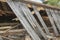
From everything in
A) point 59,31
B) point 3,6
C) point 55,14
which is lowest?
point 59,31

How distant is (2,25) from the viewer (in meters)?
7.23

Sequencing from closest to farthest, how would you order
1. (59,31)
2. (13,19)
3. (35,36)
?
1. (35,36)
2. (59,31)
3. (13,19)

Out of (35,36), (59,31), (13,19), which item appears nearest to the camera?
(35,36)

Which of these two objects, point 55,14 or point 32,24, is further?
point 55,14

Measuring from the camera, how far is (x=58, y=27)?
6254 mm

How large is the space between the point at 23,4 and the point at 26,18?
419mm

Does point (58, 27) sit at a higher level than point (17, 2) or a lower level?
lower

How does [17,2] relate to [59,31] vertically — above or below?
above

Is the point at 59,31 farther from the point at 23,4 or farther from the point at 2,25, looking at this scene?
the point at 2,25

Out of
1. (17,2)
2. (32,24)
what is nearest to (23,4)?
(17,2)

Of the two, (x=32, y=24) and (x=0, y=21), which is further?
(x=0, y=21)

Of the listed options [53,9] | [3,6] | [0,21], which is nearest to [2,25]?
[0,21]

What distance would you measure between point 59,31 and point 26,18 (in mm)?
1513

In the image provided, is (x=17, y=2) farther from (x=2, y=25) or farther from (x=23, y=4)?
(x=2, y=25)
